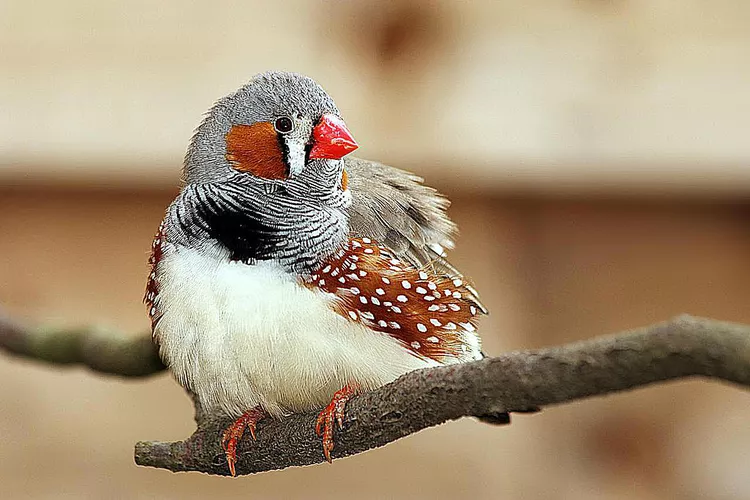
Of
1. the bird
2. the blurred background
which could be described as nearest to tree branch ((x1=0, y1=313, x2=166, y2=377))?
the bird

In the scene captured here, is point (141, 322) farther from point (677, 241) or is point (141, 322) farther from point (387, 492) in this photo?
point (677, 241)

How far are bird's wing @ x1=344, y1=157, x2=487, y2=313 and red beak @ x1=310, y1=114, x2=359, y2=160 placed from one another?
9 centimetres

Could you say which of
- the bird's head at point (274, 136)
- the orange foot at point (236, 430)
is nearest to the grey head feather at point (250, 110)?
the bird's head at point (274, 136)

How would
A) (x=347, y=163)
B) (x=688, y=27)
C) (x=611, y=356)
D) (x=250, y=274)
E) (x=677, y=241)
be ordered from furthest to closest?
(x=677, y=241)
(x=688, y=27)
(x=347, y=163)
(x=250, y=274)
(x=611, y=356)

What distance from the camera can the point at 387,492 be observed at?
4.67ft

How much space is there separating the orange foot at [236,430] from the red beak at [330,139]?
0.71 feet

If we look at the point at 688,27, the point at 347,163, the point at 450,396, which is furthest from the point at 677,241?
the point at 450,396

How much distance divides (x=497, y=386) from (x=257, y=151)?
0.35 meters

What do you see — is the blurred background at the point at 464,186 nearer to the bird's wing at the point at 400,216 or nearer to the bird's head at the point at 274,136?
the bird's wing at the point at 400,216

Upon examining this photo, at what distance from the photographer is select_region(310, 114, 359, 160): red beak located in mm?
706

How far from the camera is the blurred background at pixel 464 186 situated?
1326 millimetres

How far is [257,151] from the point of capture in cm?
76

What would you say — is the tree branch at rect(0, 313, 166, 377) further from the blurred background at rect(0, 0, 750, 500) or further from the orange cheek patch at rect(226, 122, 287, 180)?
the blurred background at rect(0, 0, 750, 500)

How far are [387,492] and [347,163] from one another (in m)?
0.67
